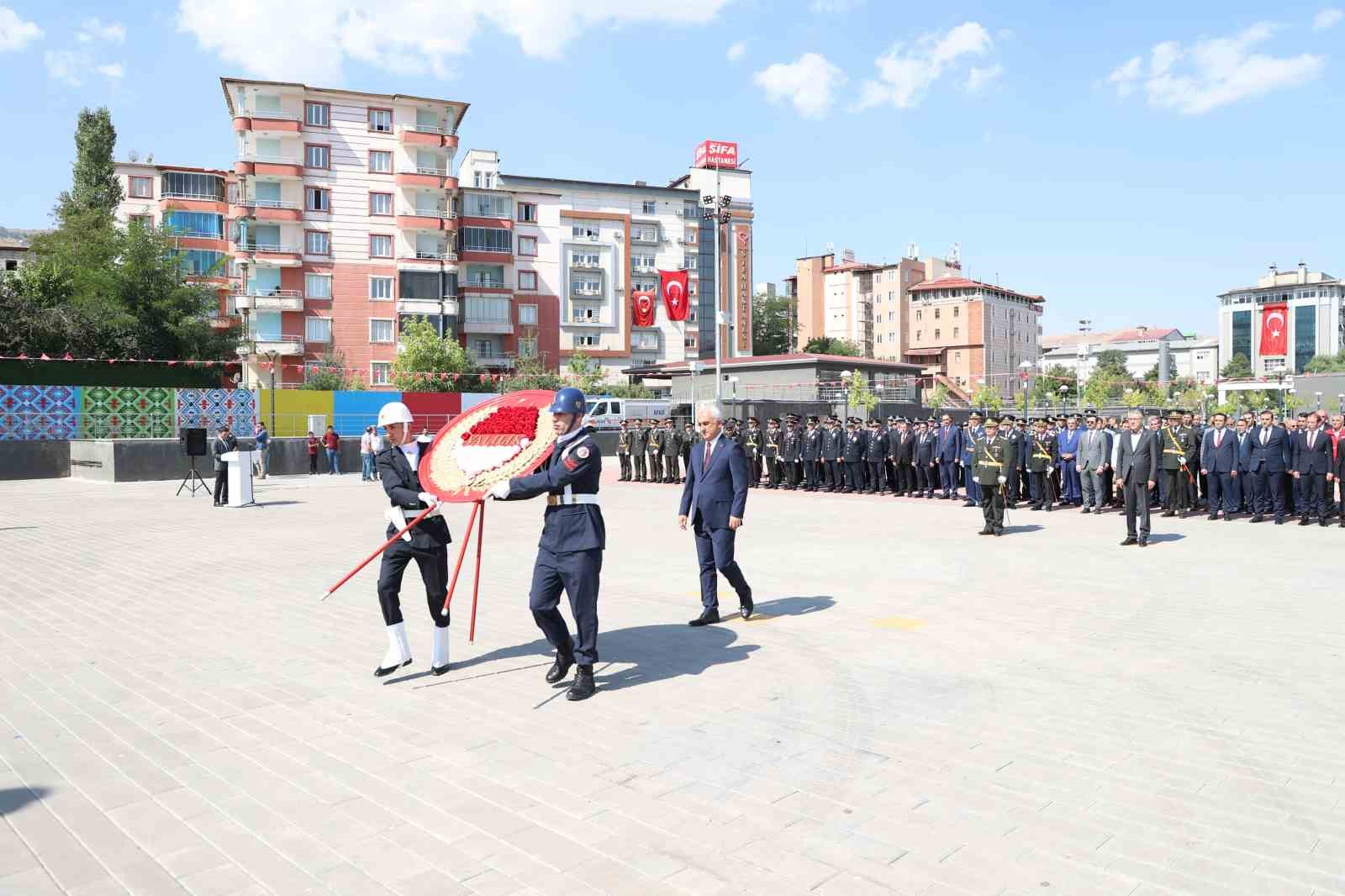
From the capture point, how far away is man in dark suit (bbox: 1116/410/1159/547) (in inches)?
518

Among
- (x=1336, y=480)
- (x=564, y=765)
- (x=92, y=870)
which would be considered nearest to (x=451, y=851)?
(x=564, y=765)

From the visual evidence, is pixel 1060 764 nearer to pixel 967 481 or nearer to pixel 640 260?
pixel 967 481

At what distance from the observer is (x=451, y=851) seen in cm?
390

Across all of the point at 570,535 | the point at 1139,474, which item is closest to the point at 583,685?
the point at 570,535

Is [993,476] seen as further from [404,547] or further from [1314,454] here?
[404,547]

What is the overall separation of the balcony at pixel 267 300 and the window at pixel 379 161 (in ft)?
29.8

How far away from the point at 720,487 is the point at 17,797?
17.5 feet

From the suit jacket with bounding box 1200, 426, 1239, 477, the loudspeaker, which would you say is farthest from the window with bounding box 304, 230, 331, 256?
the suit jacket with bounding box 1200, 426, 1239, 477

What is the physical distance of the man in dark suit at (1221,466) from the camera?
1723cm

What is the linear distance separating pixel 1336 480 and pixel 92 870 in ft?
60.2

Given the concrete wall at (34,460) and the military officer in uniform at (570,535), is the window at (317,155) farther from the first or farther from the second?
the military officer in uniform at (570,535)

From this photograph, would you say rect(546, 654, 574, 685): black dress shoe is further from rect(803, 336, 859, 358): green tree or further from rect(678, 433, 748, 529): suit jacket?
rect(803, 336, 859, 358): green tree

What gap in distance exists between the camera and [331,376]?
53.2m

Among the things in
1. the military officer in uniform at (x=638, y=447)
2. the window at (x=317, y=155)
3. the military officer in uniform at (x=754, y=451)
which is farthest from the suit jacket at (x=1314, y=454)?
the window at (x=317, y=155)
